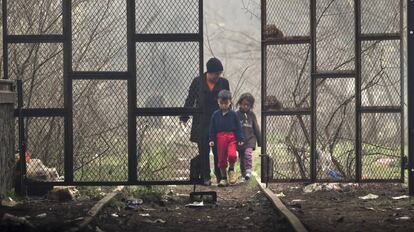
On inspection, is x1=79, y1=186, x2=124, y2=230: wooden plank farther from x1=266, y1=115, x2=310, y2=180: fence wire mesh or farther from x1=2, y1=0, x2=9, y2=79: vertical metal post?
x1=266, y1=115, x2=310, y2=180: fence wire mesh

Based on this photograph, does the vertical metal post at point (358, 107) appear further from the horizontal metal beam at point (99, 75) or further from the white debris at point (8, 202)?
the white debris at point (8, 202)

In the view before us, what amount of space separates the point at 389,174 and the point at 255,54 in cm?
2107

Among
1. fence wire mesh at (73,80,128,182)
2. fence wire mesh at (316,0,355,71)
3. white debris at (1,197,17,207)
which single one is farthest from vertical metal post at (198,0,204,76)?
white debris at (1,197,17,207)

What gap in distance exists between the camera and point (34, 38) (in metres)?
13.5

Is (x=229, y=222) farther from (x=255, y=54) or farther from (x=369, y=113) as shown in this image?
(x=255, y=54)

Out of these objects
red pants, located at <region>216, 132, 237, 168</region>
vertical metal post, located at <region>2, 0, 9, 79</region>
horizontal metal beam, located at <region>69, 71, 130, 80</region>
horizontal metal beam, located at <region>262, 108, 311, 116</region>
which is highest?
vertical metal post, located at <region>2, 0, 9, 79</region>

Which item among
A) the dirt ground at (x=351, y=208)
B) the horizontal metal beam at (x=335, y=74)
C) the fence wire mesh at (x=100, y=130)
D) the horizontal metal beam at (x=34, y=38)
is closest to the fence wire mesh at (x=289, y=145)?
the dirt ground at (x=351, y=208)

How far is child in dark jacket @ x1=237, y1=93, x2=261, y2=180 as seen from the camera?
16.8 m

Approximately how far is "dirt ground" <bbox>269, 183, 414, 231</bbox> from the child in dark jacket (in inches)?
41.7

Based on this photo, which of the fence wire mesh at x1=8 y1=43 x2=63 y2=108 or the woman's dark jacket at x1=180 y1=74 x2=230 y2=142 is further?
the fence wire mesh at x1=8 y1=43 x2=63 y2=108

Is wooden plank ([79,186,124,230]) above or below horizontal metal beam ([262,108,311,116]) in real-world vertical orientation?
below

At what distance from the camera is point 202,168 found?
13.5 meters

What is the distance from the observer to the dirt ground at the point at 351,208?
999cm

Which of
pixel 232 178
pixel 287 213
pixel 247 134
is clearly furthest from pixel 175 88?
pixel 247 134
